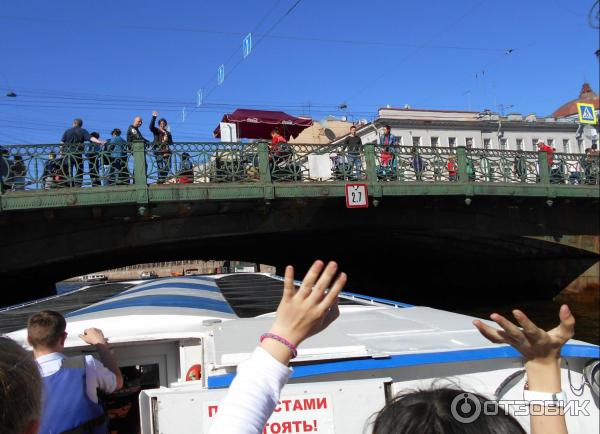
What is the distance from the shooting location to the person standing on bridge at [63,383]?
242cm

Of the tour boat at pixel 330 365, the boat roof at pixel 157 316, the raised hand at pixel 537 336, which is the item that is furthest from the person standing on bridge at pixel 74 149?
the raised hand at pixel 537 336

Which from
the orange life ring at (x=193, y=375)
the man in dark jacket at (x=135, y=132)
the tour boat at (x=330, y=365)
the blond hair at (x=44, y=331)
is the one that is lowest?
the orange life ring at (x=193, y=375)

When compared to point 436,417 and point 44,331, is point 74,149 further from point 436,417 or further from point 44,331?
point 436,417

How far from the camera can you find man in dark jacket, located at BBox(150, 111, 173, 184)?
10.7m

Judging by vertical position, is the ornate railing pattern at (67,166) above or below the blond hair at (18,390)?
above

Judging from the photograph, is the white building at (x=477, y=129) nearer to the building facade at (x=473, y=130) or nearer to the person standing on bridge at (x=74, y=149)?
the building facade at (x=473, y=130)

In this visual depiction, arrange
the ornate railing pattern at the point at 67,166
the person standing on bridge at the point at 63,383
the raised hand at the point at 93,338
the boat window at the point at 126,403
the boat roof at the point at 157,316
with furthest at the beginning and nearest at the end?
the ornate railing pattern at the point at 67,166 → the boat window at the point at 126,403 → the boat roof at the point at 157,316 → the raised hand at the point at 93,338 → the person standing on bridge at the point at 63,383

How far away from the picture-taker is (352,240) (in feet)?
59.4

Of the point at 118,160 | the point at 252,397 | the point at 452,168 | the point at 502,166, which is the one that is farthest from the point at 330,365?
the point at 502,166

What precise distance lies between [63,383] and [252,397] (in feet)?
5.73

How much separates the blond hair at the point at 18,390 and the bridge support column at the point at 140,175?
972 centimetres

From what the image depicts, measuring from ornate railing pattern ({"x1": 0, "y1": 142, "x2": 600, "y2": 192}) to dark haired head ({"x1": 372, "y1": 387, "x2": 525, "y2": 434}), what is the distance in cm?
1002

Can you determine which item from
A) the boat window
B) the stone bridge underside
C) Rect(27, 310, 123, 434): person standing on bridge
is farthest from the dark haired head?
the stone bridge underside

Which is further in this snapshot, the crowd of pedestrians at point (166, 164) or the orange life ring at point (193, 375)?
the crowd of pedestrians at point (166, 164)
